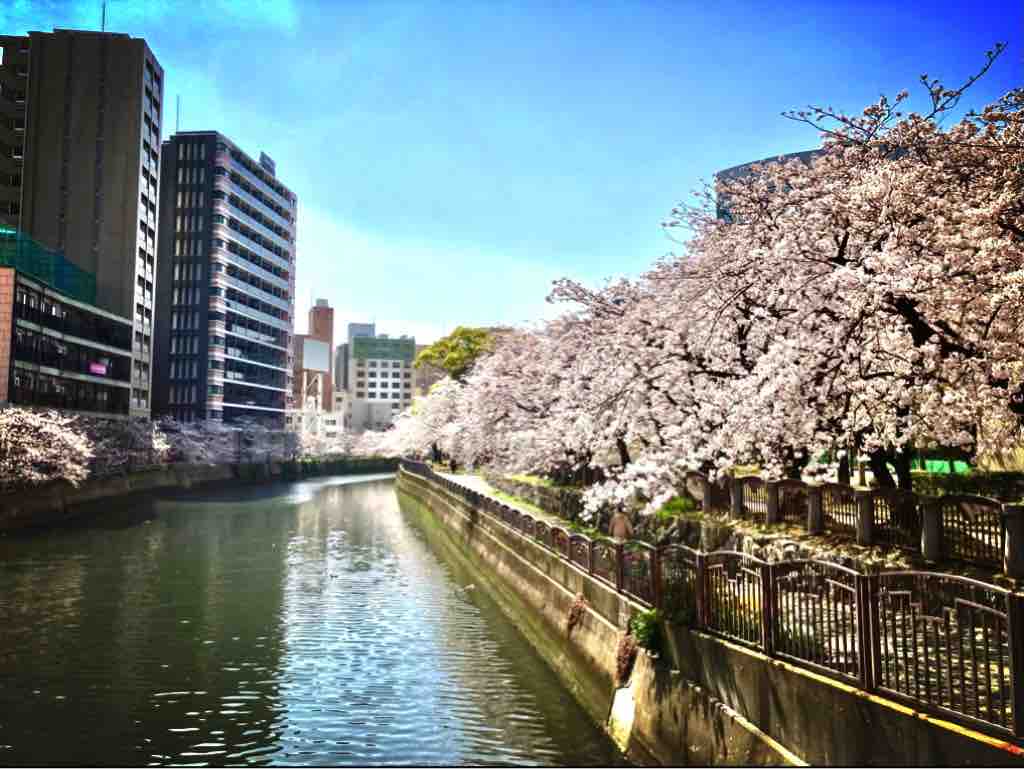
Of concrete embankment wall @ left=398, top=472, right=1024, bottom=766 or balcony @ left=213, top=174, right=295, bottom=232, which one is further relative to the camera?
balcony @ left=213, top=174, right=295, bottom=232

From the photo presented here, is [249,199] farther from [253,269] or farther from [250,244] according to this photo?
[253,269]

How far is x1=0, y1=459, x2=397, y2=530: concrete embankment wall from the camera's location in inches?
1934

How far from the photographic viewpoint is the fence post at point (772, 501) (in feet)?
66.9

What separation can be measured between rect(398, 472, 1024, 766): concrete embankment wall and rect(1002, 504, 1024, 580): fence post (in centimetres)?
481

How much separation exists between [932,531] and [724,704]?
584 cm

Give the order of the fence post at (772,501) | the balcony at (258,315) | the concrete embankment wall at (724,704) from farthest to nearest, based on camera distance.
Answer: the balcony at (258,315), the fence post at (772,501), the concrete embankment wall at (724,704)

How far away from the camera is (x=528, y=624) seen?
80.5 feet

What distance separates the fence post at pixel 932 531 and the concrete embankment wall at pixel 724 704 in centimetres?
501

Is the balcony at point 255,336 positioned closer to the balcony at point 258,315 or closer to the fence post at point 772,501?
the balcony at point 258,315

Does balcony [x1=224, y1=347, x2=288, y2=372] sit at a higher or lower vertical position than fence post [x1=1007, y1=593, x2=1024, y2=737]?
higher

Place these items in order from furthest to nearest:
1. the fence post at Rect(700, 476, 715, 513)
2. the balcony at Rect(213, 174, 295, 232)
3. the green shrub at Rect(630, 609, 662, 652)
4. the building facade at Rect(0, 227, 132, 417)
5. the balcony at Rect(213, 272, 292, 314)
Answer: the balcony at Rect(213, 174, 295, 232) < the balcony at Rect(213, 272, 292, 314) < the building facade at Rect(0, 227, 132, 417) < the fence post at Rect(700, 476, 715, 513) < the green shrub at Rect(630, 609, 662, 652)

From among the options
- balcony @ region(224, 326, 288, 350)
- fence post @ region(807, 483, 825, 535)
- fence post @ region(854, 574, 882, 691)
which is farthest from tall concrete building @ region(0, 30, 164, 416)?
fence post @ region(854, 574, 882, 691)

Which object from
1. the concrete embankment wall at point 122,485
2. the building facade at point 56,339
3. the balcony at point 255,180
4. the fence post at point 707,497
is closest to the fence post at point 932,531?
the fence post at point 707,497

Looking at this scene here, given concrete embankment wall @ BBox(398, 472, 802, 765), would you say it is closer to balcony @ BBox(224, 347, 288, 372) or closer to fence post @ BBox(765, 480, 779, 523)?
fence post @ BBox(765, 480, 779, 523)
